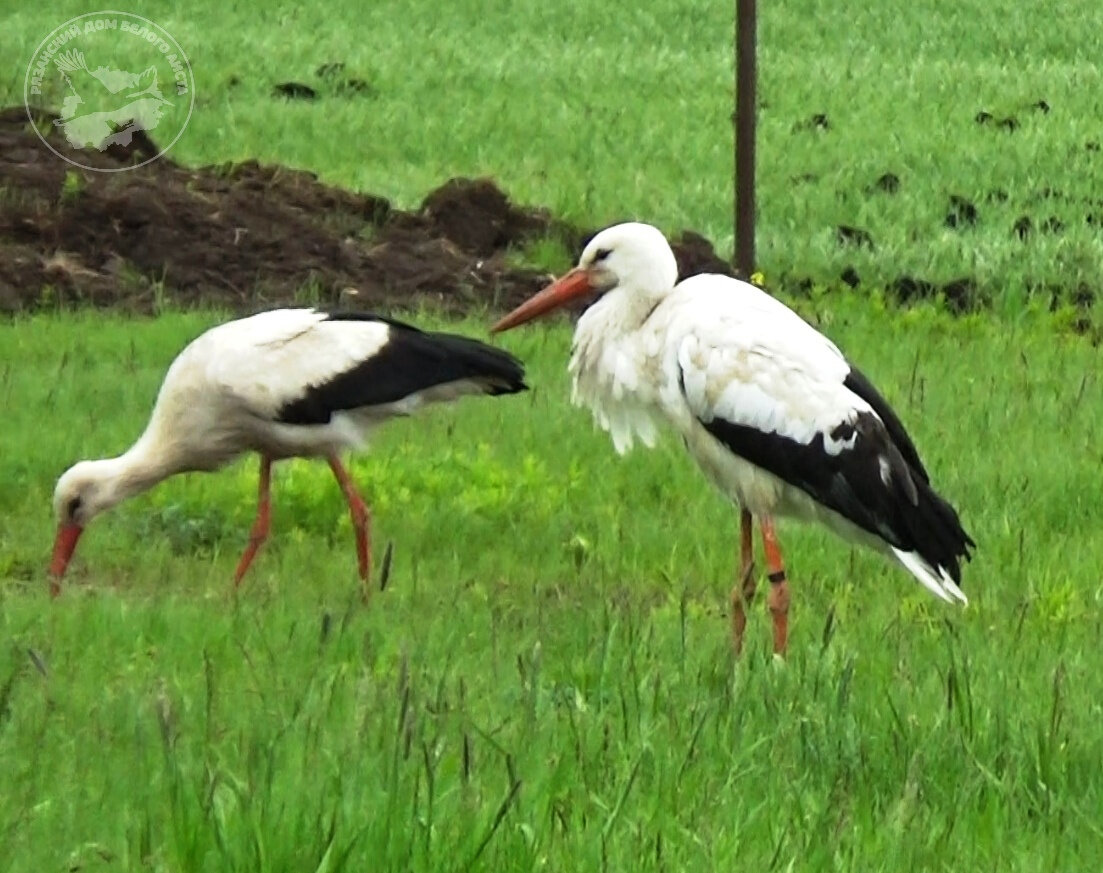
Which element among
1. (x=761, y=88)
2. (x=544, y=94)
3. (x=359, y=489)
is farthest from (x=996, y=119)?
(x=359, y=489)

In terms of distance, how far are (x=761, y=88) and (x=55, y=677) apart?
56.5 ft

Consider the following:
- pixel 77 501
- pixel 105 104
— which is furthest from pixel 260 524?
pixel 105 104

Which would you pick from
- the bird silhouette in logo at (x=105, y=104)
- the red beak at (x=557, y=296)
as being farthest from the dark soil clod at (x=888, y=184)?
the red beak at (x=557, y=296)

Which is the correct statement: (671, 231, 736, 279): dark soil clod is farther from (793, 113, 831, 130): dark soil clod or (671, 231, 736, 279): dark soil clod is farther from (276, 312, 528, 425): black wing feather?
(793, 113, 831, 130): dark soil clod

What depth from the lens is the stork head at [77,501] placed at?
749cm

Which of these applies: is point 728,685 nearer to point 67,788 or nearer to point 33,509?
point 67,788

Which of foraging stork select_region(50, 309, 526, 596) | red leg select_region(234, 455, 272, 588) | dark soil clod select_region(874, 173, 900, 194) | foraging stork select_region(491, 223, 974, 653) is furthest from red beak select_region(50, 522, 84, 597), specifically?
dark soil clod select_region(874, 173, 900, 194)

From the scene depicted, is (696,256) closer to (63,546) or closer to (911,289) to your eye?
(911,289)

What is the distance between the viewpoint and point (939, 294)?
13.5 metres

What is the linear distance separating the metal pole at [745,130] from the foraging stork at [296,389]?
15.6 ft

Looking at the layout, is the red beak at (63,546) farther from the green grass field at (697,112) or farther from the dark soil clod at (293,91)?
the dark soil clod at (293,91)

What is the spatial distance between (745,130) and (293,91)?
9026 millimetres

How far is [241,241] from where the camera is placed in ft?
43.0

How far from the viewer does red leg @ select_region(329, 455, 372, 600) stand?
302 inches
